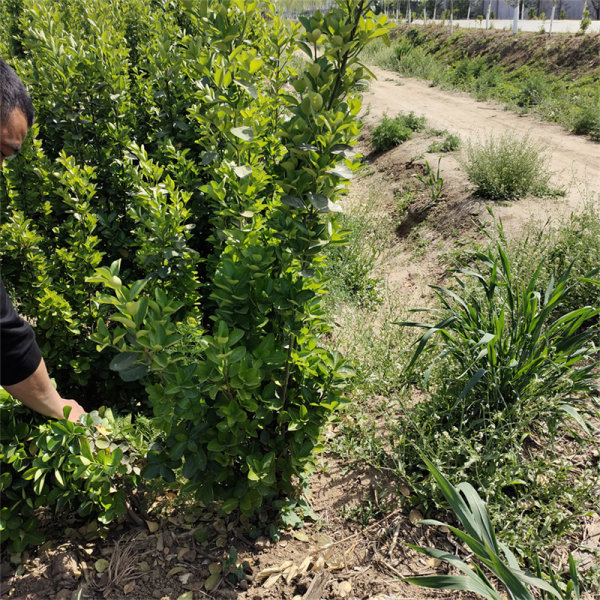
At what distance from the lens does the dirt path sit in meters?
4.71

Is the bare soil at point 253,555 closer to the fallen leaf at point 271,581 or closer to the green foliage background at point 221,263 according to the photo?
the fallen leaf at point 271,581

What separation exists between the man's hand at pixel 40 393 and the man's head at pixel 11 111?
69cm

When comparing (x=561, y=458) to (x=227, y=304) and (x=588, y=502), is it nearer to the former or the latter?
(x=588, y=502)

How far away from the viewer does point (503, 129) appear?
8.78m

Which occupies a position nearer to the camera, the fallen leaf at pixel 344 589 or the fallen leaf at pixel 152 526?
the fallen leaf at pixel 344 589

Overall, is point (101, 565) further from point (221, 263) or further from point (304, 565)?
point (221, 263)

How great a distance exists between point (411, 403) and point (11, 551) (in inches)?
81.2

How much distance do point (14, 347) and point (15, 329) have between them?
6cm

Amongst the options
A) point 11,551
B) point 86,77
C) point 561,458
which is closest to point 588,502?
point 561,458

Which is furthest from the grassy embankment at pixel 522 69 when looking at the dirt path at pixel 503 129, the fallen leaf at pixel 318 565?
the fallen leaf at pixel 318 565

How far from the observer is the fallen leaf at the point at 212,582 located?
5.90ft

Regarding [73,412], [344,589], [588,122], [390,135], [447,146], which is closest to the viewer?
[73,412]

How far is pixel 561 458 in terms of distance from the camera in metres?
2.34

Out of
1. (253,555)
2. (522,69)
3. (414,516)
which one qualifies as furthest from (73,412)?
(522,69)
